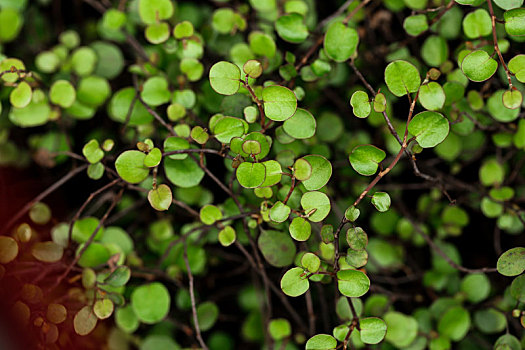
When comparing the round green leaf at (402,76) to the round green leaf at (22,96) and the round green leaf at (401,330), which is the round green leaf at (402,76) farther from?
the round green leaf at (22,96)

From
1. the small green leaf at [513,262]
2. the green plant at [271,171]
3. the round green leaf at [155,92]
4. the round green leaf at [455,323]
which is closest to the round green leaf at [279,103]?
the green plant at [271,171]

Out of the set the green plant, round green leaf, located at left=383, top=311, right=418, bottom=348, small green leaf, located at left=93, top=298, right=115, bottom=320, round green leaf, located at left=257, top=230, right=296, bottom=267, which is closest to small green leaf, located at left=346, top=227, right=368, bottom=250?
the green plant

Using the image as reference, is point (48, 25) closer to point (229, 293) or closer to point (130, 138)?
point (130, 138)

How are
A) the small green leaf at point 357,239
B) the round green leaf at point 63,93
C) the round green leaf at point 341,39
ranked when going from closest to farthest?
1. the small green leaf at point 357,239
2. the round green leaf at point 341,39
3. the round green leaf at point 63,93

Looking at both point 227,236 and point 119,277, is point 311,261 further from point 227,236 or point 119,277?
point 119,277

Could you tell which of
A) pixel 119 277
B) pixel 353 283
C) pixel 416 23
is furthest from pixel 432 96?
pixel 119 277

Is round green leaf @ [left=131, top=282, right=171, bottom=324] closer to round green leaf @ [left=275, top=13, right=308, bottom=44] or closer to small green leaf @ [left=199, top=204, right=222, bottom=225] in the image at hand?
small green leaf @ [left=199, top=204, right=222, bottom=225]
